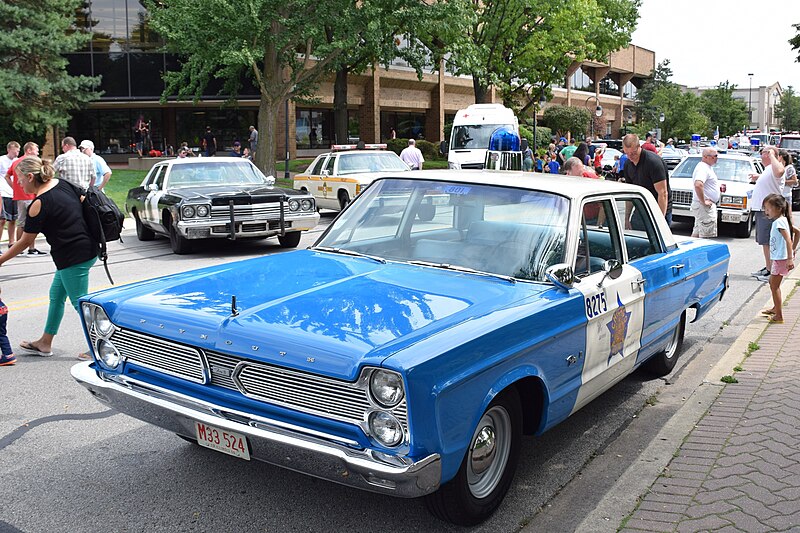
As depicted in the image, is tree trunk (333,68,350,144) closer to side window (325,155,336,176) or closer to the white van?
the white van

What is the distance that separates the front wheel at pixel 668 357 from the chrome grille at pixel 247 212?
8.25 meters

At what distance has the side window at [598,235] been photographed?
16.2 ft

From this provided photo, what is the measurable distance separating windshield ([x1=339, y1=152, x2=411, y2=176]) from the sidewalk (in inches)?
557

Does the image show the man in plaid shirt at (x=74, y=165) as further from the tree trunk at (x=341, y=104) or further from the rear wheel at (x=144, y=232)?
the tree trunk at (x=341, y=104)

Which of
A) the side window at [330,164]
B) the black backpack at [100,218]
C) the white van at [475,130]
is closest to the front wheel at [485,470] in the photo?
the black backpack at [100,218]

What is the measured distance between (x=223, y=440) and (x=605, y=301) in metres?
2.45

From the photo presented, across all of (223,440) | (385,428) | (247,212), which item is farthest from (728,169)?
(223,440)

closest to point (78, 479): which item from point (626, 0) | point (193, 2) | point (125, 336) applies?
point (125, 336)

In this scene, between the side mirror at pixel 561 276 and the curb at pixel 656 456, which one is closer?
the curb at pixel 656 456

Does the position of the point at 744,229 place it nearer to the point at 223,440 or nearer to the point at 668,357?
the point at 668,357

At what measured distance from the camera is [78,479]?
447 cm

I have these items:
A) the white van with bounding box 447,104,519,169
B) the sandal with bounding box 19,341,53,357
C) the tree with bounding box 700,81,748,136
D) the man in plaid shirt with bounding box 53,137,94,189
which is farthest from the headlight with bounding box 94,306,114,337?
the tree with bounding box 700,81,748,136

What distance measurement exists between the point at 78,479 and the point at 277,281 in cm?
156

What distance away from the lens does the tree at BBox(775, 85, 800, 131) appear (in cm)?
12000
